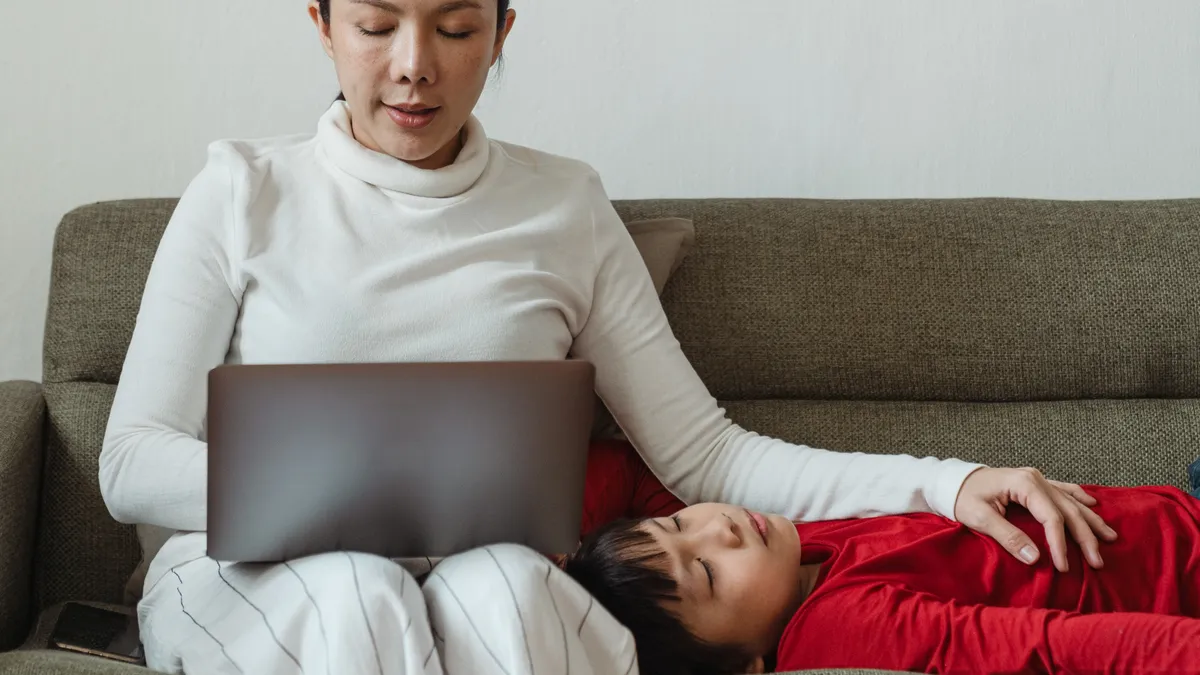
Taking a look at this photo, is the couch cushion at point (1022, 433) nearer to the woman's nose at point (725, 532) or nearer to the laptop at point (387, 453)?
the woman's nose at point (725, 532)

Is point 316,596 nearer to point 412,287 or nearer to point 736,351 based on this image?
point 412,287

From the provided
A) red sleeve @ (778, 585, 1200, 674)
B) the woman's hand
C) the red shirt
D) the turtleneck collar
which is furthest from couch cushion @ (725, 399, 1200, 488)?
the turtleneck collar

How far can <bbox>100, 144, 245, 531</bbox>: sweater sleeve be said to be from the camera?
127 centimetres

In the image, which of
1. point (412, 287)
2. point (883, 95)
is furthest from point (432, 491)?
point (883, 95)

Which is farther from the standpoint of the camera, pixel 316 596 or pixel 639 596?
pixel 639 596

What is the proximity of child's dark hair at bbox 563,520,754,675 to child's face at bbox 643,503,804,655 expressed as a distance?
12 mm

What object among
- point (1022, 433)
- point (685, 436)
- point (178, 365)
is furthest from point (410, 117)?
point (1022, 433)

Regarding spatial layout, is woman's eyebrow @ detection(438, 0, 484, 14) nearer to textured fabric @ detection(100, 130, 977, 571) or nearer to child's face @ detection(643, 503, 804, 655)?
textured fabric @ detection(100, 130, 977, 571)

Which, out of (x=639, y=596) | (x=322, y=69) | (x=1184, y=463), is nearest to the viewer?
(x=639, y=596)

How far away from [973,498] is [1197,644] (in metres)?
0.31

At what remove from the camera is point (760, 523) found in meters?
1.42

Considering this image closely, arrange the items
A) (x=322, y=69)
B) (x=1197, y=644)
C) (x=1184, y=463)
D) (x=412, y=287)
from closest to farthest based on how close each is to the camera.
Result: (x=1197, y=644) → (x=412, y=287) → (x=1184, y=463) → (x=322, y=69)

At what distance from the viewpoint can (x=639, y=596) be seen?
4.30ft

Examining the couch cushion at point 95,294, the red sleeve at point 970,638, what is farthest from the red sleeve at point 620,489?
the couch cushion at point 95,294
